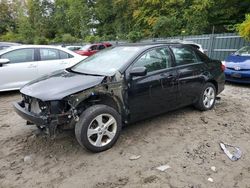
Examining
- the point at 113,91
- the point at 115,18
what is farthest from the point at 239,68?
the point at 115,18

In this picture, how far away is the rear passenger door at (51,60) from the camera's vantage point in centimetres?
736

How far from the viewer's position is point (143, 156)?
11.9 feet

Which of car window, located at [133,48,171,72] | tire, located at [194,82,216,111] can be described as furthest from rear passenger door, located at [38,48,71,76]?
tire, located at [194,82,216,111]

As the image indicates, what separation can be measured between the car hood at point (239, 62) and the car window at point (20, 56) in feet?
20.0

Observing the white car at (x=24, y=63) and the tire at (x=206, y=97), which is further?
the white car at (x=24, y=63)

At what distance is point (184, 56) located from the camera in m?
5.04

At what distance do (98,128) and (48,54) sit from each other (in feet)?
15.2

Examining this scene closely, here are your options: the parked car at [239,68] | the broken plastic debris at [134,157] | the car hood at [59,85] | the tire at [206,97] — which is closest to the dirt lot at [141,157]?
the broken plastic debris at [134,157]

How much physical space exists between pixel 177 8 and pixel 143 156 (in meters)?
22.5

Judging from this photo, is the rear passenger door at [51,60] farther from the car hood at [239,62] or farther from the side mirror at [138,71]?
the car hood at [239,62]

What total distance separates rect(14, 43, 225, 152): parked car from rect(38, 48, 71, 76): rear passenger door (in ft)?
9.52

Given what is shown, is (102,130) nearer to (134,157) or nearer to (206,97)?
(134,157)

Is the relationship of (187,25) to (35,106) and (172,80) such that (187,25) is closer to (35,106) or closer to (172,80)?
(172,80)

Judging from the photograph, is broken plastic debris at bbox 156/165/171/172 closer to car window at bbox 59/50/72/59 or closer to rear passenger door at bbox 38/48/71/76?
rear passenger door at bbox 38/48/71/76
